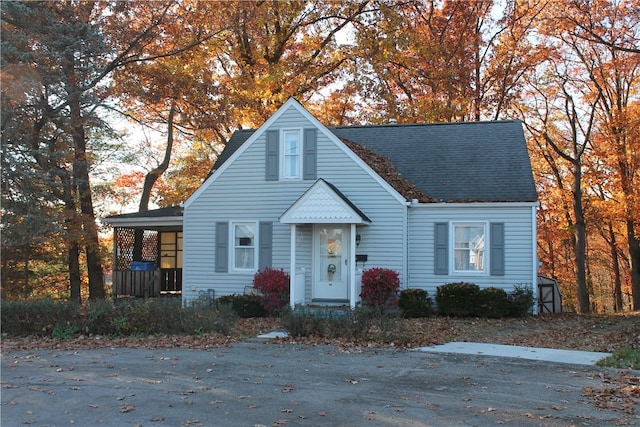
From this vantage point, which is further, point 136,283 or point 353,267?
point 136,283

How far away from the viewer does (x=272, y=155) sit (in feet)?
61.2

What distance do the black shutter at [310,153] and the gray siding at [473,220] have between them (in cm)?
303

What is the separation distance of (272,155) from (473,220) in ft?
19.6

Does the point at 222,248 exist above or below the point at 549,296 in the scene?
above

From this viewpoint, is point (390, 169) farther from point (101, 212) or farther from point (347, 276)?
point (101, 212)

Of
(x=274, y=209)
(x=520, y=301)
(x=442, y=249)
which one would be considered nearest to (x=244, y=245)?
(x=274, y=209)

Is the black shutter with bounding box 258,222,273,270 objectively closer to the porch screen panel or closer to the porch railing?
the porch railing

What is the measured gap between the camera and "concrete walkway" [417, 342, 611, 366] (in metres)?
10.3

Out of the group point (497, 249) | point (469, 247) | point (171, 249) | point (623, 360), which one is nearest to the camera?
point (623, 360)

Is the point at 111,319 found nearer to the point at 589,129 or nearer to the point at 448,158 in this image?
the point at 448,158

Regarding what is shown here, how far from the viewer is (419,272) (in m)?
18.0

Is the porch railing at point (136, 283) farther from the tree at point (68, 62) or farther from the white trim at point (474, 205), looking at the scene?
the white trim at point (474, 205)

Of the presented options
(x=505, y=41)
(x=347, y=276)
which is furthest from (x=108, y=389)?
(x=505, y=41)

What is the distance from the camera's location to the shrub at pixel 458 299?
16.8 m
